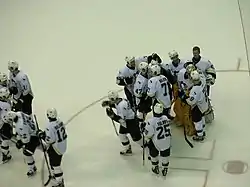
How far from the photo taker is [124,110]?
650 cm

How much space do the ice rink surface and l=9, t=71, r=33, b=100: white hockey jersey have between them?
0.62 metres

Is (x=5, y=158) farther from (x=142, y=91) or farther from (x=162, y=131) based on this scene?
(x=162, y=131)

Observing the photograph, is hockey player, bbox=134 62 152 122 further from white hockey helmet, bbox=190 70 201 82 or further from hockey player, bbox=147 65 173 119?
white hockey helmet, bbox=190 70 201 82

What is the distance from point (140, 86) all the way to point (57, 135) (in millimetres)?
1065

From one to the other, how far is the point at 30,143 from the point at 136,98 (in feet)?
3.93

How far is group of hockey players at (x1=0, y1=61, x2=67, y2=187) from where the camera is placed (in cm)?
620

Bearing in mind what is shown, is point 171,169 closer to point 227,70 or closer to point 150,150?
point 150,150

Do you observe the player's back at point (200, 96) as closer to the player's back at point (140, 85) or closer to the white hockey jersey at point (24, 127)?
the player's back at point (140, 85)

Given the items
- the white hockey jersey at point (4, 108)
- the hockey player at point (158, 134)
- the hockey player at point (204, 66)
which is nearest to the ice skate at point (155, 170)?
the hockey player at point (158, 134)

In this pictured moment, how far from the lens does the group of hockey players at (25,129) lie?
620 centimetres

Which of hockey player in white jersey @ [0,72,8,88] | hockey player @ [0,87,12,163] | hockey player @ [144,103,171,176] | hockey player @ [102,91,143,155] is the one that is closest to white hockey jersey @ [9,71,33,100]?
hockey player in white jersey @ [0,72,8,88]

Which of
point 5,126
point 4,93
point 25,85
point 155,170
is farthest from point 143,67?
point 5,126

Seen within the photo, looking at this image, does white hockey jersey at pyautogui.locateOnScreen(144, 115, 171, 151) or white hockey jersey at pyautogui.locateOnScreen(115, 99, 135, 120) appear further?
white hockey jersey at pyautogui.locateOnScreen(115, 99, 135, 120)

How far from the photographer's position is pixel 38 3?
10469 mm
